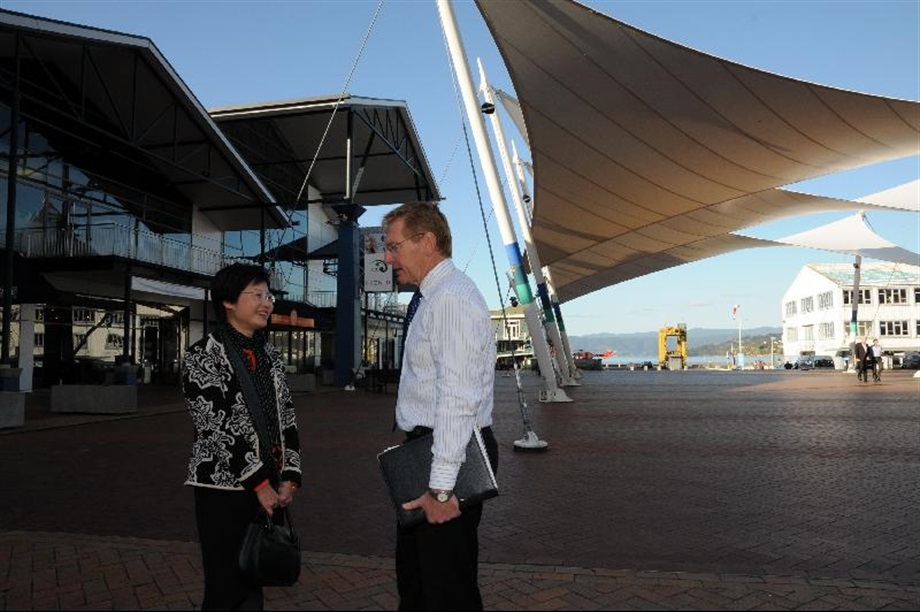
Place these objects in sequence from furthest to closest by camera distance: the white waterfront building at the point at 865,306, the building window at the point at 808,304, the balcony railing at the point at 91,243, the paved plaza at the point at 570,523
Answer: the building window at the point at 808,304, the white waterfront building at the point at 865,306, the balcony railing at the point at 91,243, the paved plaza at the point at 570,523

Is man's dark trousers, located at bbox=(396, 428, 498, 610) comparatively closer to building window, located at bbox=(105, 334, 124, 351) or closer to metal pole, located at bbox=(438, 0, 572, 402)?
metal pole, located at bbox=(438, 0, 572, 402)

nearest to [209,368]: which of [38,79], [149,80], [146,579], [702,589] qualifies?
[146,579]

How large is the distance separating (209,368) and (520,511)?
3.85 m

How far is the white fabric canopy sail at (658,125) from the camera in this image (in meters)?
12.8

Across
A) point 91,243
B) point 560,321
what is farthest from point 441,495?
point 560,321

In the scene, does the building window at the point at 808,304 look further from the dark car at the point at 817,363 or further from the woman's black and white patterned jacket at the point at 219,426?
the woman's black and white patterned jacket at the point at 219,426

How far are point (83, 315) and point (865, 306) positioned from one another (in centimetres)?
7546

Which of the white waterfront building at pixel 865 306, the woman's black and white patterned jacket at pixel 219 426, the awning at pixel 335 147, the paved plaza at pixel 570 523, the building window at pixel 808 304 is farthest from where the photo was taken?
the building window at pixel 808 304

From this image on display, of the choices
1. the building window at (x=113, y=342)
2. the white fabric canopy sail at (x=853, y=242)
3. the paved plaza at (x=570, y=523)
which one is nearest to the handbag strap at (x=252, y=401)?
the paved plaza at (x=570, y=523)

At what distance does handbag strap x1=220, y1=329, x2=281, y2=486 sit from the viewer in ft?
9.29

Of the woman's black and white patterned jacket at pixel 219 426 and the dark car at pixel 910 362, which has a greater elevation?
Answer: the woman's black and white patterned jacket at pixel 219 426

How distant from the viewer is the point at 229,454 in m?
2.75

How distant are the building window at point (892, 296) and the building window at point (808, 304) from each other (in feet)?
32.5

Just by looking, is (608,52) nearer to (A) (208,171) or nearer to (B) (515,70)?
(B) (515,70)
